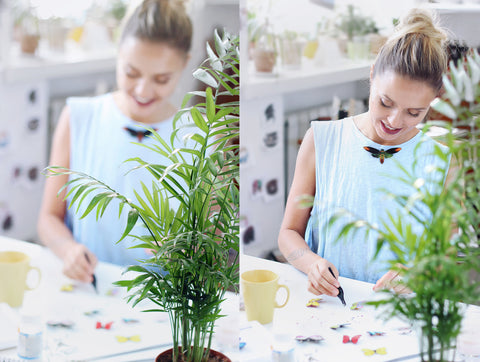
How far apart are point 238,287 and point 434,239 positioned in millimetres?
646

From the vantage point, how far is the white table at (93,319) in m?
1.87

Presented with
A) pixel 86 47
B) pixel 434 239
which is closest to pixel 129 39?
pixel 86 47

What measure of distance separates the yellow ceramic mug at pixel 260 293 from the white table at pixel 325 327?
0.05 feet

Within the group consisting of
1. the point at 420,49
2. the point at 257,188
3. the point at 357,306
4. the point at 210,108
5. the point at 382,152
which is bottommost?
the point at 357,306

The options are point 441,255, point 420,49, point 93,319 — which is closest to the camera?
point 441,255

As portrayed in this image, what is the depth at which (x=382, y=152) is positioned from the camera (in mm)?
1481

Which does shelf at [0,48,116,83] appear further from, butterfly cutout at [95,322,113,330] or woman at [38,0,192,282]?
butterfly cutout at [95,322,113,330]

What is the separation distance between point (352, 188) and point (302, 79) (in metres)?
0.31

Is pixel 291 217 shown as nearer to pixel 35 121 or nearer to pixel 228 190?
pixel 228 190

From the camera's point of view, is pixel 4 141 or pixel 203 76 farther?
pixel 4 141

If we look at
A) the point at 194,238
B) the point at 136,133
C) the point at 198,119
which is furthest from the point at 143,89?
the point at 194,238

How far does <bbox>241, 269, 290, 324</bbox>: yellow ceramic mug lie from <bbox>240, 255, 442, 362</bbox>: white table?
1 cm

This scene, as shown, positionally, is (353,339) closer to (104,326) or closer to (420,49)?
(420,49)

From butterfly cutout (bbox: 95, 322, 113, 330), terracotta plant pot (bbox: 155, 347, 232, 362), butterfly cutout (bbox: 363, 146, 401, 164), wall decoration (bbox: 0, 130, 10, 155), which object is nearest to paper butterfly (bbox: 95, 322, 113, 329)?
butterfly cutout (bbox: 95, 322, 113, 330)
